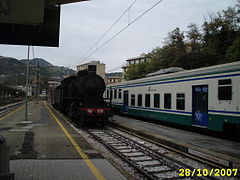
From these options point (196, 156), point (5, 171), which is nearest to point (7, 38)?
point (5, 171)

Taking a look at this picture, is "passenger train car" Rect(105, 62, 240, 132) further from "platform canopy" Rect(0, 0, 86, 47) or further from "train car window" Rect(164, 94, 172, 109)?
"platform canopy" Rect(0, 0, 86, 47)

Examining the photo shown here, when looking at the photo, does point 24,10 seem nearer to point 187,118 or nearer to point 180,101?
point 187,118

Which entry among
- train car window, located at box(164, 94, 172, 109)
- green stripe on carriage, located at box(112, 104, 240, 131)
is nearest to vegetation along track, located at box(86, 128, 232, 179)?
green stripe on carriage, located at box(112, 104, 240, 131)

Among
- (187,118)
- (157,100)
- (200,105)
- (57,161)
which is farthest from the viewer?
(157,100)

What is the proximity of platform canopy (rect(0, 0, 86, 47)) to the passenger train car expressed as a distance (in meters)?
6.93

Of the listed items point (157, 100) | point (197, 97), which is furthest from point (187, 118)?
point (157, 100)

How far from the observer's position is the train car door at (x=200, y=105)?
11578 millimetres

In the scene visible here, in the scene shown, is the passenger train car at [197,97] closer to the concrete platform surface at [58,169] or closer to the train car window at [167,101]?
the train car window at [167,101]

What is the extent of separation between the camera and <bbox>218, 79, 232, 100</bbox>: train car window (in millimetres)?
10172

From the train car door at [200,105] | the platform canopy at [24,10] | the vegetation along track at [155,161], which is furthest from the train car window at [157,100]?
the platform canopy at [24,10]

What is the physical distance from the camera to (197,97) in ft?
40.2

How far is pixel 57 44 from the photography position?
9.36m

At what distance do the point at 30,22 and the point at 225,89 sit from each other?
8.01 m

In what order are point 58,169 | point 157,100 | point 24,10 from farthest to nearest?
1. point 157,100
2. point 24,10
3. point 58,169
